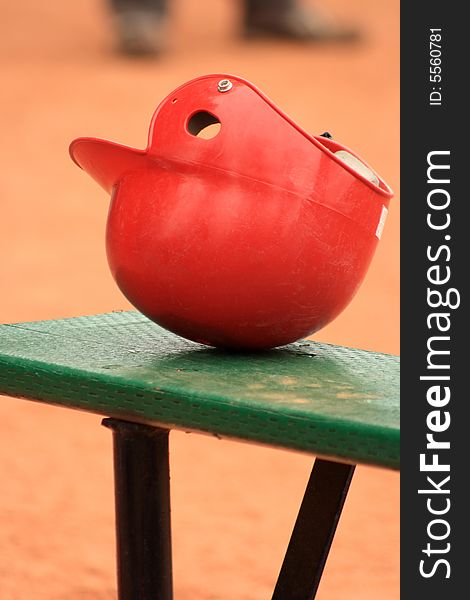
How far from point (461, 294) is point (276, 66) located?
9768 mm

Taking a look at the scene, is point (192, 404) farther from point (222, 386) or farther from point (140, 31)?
point (140, 31)

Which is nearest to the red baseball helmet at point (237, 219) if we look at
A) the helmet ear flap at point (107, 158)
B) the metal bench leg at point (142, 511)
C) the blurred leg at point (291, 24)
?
the helmet ear flap at point (107, 158)

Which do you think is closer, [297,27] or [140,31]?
[140,31]

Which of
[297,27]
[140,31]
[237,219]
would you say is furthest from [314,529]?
[297,27]

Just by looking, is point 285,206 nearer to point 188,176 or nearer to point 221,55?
point 188,176

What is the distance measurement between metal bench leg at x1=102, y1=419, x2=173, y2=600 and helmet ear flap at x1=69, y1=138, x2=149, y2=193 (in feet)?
1.46

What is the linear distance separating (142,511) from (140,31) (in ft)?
32.3

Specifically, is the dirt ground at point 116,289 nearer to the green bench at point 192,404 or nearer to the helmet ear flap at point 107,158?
the green bench at point 192,404

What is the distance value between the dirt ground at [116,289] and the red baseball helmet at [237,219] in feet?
3.06

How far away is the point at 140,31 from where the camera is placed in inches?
455

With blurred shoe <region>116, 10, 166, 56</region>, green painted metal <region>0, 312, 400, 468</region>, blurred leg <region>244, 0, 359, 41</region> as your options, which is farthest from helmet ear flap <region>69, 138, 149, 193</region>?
blurred leg <region>244, 0, 359, 41</region>

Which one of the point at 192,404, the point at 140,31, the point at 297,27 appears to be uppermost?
the point at 297,27

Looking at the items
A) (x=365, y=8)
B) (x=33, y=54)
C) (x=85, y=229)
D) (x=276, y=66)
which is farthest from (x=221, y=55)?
(x=85, y=229)

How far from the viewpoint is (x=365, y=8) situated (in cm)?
1493
